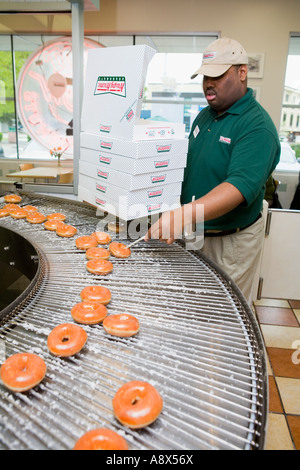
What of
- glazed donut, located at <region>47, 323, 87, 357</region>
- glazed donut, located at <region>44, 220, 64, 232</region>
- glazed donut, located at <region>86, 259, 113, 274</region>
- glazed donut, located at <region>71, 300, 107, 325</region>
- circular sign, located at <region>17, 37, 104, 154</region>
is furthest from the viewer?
circular sign, located at <region>17, 37, 104, 154</region>

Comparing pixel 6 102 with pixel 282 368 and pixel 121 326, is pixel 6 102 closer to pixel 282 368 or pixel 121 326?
pixel 282 368

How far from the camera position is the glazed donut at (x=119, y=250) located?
5.06ft

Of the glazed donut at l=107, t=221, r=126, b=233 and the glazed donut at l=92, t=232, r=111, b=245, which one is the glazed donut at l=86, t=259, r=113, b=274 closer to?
the glazed donut at l=92, t=232, r=111, b=245

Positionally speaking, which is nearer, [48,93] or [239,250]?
[239,250]

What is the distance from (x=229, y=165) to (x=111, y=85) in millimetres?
672

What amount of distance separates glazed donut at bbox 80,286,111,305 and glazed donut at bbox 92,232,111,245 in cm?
48

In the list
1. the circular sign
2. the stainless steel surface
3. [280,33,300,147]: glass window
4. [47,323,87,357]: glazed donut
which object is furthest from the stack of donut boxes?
[280,33,300,147]: glass window

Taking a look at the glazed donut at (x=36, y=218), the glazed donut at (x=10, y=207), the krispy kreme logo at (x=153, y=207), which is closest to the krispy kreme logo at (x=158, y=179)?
the krispy kreme logo at (x=153, y=207)

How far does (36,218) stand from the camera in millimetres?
1926

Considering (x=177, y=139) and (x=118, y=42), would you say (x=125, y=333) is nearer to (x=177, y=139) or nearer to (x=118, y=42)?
(x=177, y=139)

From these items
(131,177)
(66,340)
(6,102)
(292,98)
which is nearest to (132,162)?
(131,177)

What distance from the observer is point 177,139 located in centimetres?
171

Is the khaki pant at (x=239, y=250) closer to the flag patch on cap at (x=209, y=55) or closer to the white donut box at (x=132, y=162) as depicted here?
the white donut box at (x=132, y=162)

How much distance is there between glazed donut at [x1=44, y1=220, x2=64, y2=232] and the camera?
6.00ft
